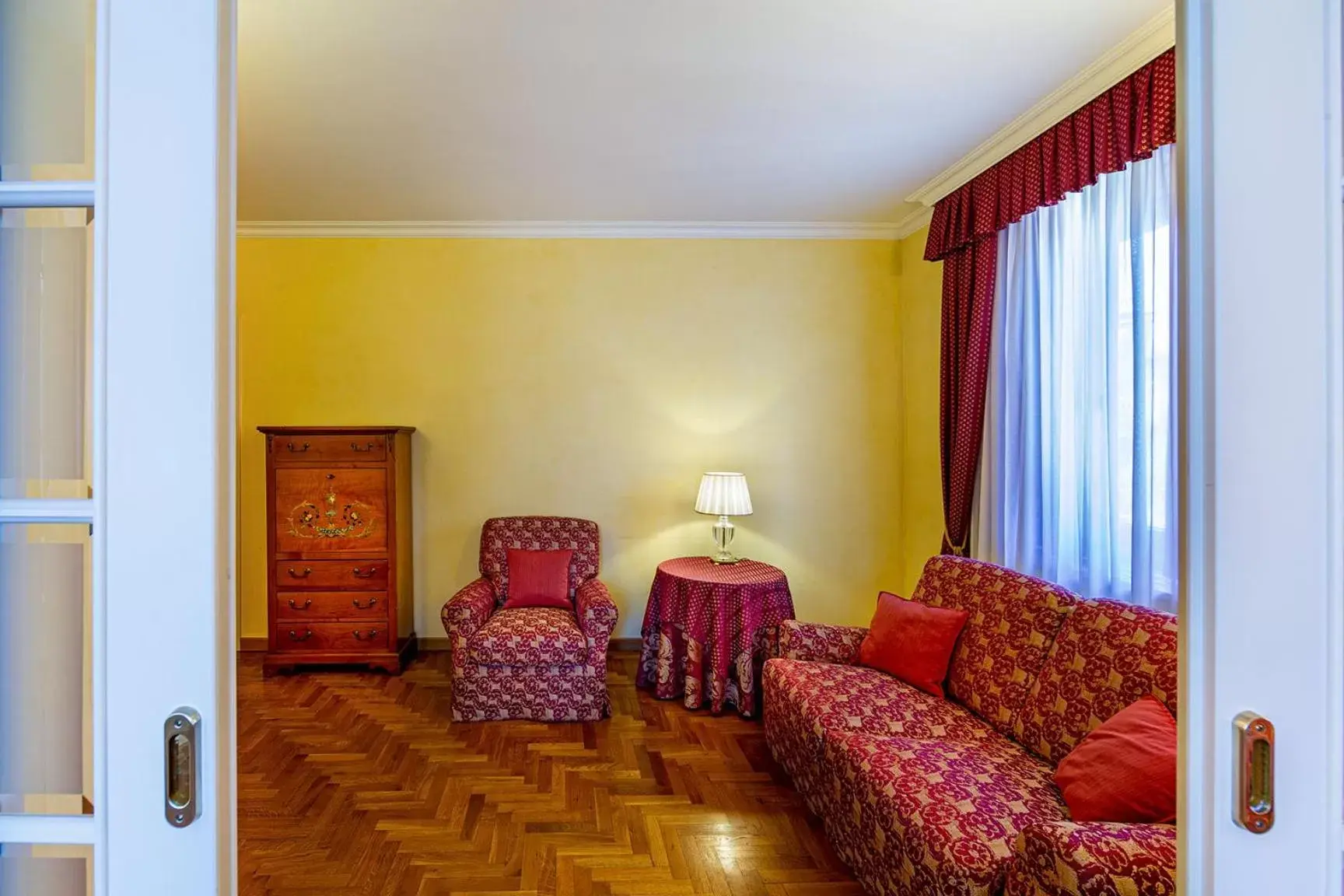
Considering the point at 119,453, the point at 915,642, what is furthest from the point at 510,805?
the point at 119,453

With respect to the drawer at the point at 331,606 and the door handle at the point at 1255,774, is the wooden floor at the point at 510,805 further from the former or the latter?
the door handle at the point at 1255,774

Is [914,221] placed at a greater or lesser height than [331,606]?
Answer: greater

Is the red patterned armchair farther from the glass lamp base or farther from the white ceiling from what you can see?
the white ceiling

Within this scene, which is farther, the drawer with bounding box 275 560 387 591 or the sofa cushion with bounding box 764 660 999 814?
the drawer with bounding box 275 560 387 591

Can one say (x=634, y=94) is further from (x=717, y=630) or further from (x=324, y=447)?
(x=324, y=447)

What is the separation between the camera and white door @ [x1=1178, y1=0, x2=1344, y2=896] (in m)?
0.67

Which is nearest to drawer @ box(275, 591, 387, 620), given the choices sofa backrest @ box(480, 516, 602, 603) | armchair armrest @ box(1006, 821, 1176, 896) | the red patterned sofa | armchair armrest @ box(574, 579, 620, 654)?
sofa backrest @ box(480, 516, 602, 603)

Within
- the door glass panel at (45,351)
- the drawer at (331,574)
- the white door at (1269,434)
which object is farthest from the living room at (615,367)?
the door glass panel at (45,351)

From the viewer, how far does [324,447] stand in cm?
390

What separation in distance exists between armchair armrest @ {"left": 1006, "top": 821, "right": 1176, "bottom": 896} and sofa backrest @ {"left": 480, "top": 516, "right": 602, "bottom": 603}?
9.46 ft

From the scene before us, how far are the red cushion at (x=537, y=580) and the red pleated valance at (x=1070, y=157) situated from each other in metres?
2.84

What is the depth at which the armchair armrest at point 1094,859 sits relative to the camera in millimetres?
1242

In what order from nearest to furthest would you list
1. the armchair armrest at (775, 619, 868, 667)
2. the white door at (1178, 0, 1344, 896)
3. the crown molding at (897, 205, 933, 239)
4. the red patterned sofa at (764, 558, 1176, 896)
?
the white door at (1178, 0, 1344, 896) → the red patterned sofa at (764, 558, 1176, 896) → the armchair armrest at (775, 619, 868, 667) → the crown molding at (897, 205, 933, 239)

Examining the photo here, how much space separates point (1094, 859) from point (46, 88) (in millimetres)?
2000
